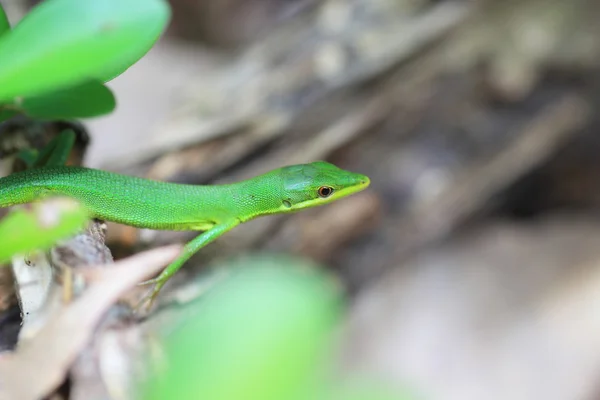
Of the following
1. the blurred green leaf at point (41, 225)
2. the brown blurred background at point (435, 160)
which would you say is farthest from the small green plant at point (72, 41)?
the brown blurred background at point (435, 160)

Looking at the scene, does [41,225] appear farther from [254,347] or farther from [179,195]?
[179,195]

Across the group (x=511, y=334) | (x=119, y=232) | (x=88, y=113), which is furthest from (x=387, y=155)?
(x=88, y=113)

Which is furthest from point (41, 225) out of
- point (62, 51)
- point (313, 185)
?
point (313, 185)

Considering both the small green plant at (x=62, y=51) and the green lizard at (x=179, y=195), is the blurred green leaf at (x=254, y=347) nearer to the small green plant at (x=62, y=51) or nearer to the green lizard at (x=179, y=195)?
the small green plant at (x=62, y=51)

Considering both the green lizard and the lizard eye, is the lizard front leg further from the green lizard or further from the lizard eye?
the lizard eye

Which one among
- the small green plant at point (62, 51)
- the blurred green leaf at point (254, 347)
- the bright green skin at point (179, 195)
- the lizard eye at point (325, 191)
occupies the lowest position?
the blurred green leaf at point (254, 347)
